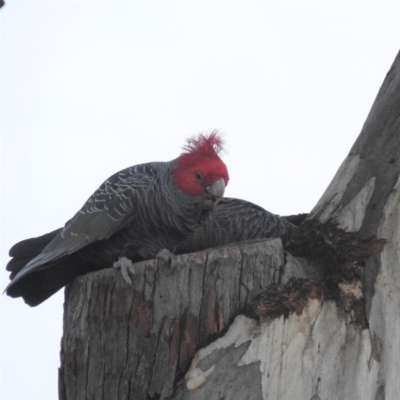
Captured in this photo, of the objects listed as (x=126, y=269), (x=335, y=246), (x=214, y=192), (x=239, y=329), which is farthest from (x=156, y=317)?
(x=214, y=192)

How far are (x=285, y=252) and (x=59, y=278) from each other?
7.32 feet

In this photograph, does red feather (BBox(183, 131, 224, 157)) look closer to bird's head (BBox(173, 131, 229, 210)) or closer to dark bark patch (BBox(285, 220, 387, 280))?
bird's head (BBox(173, 131, 229, 210))

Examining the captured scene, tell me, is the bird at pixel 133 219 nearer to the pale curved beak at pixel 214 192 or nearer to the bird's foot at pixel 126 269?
the pale curved beak at pixel 214 192

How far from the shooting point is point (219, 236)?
21.5 ft

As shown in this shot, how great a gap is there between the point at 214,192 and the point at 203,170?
8.7 inches

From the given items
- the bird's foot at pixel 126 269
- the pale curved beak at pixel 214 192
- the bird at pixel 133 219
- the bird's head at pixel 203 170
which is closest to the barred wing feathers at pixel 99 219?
the bird at pixel 133 219

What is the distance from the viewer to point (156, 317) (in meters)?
4.18

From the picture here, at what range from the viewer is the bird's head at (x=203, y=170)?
5516 millimetres

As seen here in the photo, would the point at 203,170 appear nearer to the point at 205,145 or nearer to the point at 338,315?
the point at 205,145

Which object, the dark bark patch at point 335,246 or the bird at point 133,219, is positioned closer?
the dark bark patch at point 335,246

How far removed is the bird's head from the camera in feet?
18.1

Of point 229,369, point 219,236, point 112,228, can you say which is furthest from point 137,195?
point 229,369

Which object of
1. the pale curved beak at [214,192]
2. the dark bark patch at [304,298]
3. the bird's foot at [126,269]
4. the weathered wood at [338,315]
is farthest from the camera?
the pale curved beak at [214,192]

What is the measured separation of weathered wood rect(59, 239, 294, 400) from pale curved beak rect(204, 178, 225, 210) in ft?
3.79
